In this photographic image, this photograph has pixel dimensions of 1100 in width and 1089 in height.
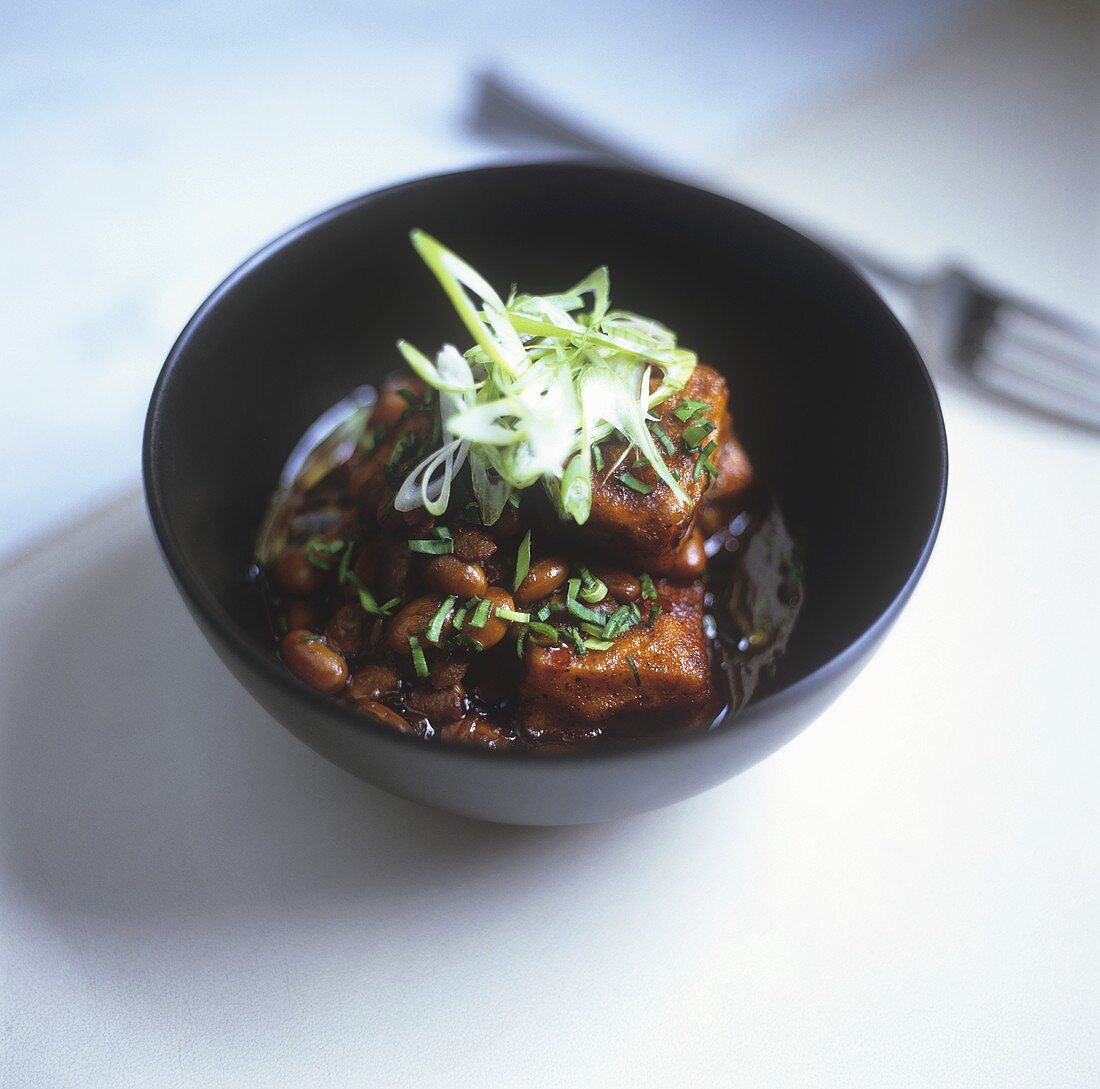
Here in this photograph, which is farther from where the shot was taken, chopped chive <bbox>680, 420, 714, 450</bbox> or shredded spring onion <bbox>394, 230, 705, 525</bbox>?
chopped chive <bbox>680, 420, 714, 450</bbox>

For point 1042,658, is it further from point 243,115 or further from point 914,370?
point 243,115

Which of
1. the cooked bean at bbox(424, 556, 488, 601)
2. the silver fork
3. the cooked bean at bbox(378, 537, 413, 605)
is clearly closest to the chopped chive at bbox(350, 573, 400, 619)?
the cooked bean at bbox(378, 537, 413, 605)

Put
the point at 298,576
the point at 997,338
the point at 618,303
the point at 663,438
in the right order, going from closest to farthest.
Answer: the point at 663,438 → the point at 298,576 → the point at 618,303 → the point at 997,338

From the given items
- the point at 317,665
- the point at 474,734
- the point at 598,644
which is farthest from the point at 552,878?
the point at 317,665

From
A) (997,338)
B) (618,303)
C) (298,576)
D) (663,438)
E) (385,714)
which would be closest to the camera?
(385,714)

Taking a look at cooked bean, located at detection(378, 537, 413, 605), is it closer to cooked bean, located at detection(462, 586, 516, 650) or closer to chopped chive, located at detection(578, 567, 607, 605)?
cooked bean, located at detection(462, 586, 516, 650)

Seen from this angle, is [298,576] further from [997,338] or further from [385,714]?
[997,338]

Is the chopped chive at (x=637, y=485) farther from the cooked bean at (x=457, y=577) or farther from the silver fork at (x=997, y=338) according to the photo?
the silver fork at (x=997, y=338)
